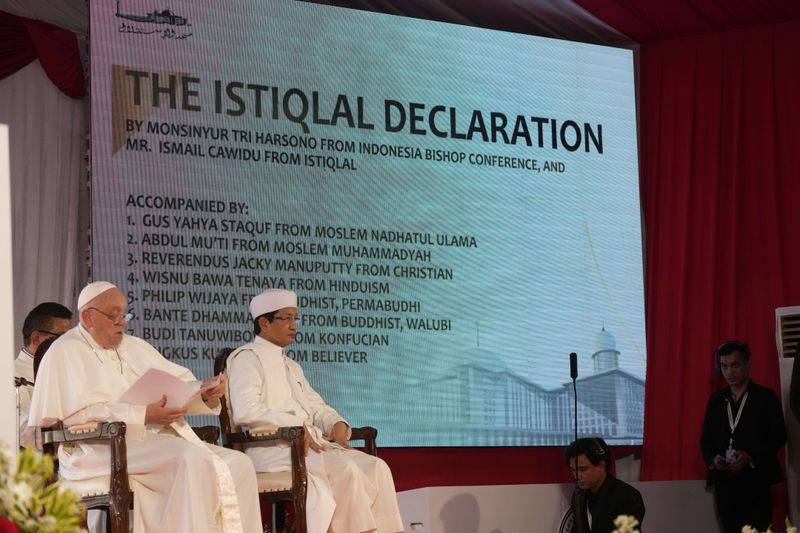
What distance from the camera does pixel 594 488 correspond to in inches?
238

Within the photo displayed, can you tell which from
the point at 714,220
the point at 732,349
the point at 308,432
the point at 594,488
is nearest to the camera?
the point at 308,432

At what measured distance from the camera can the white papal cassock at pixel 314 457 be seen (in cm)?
471

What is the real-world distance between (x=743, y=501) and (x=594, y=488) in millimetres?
891

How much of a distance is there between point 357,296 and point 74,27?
2.00m

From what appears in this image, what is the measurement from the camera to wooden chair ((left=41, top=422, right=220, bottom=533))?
4.01 meters

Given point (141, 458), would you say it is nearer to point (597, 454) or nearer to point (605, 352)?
point (597, 454)

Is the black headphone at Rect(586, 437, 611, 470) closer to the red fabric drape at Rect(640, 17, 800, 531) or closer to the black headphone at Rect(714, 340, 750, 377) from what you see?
the black headphone at Rect(714, 340, 750, 377)

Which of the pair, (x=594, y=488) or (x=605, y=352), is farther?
(x=605, y=352)

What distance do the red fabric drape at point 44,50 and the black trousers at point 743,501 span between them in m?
3.92

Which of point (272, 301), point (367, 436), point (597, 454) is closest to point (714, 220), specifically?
point (597, 454)

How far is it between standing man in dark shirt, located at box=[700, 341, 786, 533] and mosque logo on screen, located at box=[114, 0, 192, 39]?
3.35m

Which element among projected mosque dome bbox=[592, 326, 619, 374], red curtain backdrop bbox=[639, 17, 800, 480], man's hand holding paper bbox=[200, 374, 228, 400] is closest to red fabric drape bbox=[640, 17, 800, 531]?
red curtain backdrop bbox=[639, 17, 800, 480]

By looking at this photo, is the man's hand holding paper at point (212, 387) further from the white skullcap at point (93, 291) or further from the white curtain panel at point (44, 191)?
the white curtain panel at point (44, 191)

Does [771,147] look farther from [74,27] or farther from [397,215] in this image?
[74,27]
